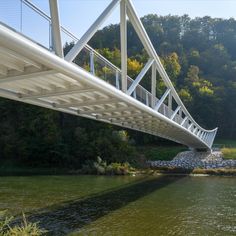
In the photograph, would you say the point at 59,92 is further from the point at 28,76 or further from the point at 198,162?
the point at 198,162

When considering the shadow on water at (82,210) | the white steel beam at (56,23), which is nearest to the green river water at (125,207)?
the shadow on water at (82,210)

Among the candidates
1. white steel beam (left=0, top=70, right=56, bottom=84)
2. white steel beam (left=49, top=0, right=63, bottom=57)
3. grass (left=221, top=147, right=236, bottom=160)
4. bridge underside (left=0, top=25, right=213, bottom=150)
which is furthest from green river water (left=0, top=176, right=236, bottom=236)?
grass (left=221, top=147, right=236, bottom=160)

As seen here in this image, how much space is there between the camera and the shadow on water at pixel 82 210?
16136 mm

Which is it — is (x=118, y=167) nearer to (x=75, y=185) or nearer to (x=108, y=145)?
(x=108, y=145)

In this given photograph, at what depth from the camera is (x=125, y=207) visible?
20688 millimetres

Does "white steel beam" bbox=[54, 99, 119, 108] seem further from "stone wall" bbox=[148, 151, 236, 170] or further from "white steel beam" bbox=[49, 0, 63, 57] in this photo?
"stone wall" bbox=[148, 151, 236, 170]

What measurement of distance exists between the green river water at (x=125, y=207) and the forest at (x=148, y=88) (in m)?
8.14

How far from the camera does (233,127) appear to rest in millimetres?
70500

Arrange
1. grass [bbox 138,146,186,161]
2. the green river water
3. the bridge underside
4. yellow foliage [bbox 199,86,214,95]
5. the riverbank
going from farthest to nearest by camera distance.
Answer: yellow foliage [bbox 199,86,214,95] < grass [bbox 138,146,186,161] < the riverbank < the green river water < the bridge underside

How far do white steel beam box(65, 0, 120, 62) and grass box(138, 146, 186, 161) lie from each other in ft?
122

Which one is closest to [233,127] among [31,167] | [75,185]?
[31,167]

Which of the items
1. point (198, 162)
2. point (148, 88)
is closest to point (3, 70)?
point (198, 162)

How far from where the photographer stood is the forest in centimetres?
4694

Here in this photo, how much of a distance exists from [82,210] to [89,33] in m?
11.6
